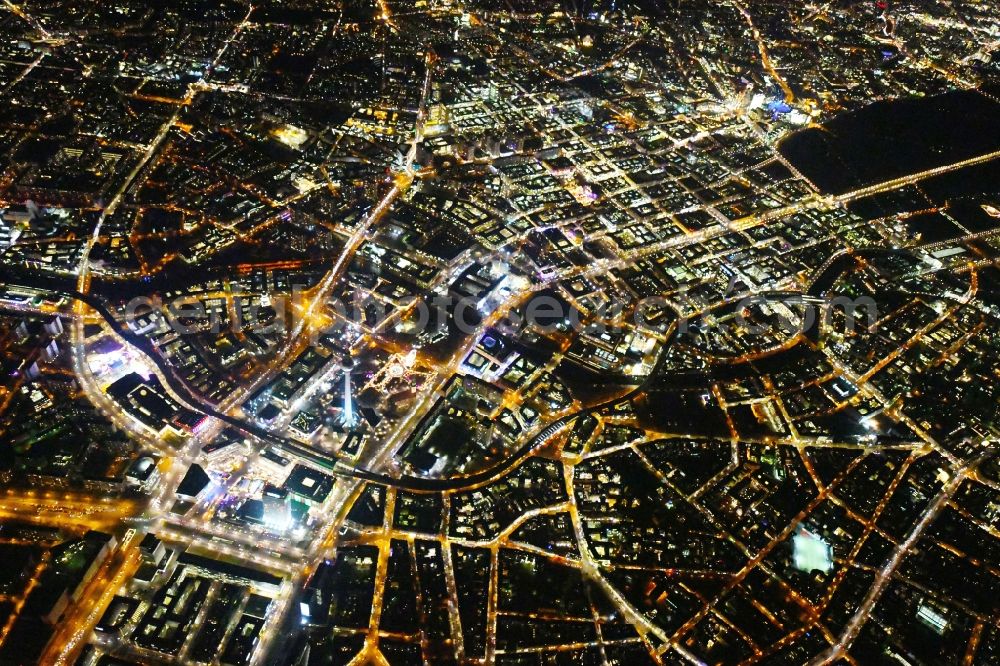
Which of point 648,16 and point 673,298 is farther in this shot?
point 648,16

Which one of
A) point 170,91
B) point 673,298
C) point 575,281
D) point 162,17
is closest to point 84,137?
point 170,91

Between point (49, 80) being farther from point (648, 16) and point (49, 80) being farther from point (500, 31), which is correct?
point (648, 16)

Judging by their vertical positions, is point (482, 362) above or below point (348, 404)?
above

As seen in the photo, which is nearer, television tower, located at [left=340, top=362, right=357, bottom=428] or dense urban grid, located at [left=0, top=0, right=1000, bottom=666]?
dense urban grid, located at [left=0, top=0, right=1000, bottom=666]

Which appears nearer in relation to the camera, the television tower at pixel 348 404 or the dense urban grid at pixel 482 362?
the dense urban grid at pixel 482 362

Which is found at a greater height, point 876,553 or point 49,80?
point 49,80

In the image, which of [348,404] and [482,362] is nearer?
[348,404]

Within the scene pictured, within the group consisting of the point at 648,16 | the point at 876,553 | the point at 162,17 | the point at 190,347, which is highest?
the point at 648,16

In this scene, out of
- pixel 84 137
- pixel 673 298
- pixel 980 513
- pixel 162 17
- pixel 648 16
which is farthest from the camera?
pixel 648 16
